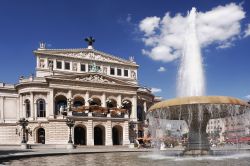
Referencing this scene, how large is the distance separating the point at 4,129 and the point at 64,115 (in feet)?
44.1

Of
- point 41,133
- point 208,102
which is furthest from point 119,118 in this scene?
point 208,102

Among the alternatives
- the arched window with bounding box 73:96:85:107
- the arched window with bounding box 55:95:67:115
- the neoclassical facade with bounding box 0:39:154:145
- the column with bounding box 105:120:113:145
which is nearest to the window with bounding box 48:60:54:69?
the neoclassical facade with bounding box 0:39:154:145

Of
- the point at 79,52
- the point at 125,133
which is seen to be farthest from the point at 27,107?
the point at 125,133

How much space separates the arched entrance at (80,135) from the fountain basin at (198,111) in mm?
42849

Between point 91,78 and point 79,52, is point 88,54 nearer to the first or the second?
point 79,52

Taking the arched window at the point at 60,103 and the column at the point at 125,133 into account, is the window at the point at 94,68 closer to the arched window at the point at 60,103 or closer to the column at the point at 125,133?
the arched window at the point at 60,103

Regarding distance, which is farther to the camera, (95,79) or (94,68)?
(94,68)

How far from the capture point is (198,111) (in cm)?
2177

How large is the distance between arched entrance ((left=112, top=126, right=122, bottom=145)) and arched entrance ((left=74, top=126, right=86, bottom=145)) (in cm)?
603

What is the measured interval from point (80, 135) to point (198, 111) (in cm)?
4711

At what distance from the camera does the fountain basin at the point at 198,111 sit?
20.2m

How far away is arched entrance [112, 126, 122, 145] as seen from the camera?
6831 cm

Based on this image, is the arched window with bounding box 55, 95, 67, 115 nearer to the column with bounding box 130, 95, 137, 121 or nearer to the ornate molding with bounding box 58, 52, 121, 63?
the ornate molding with bounding box 58, 52, 121, 63

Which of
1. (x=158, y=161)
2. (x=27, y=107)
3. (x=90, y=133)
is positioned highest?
(x=27, y=107)
